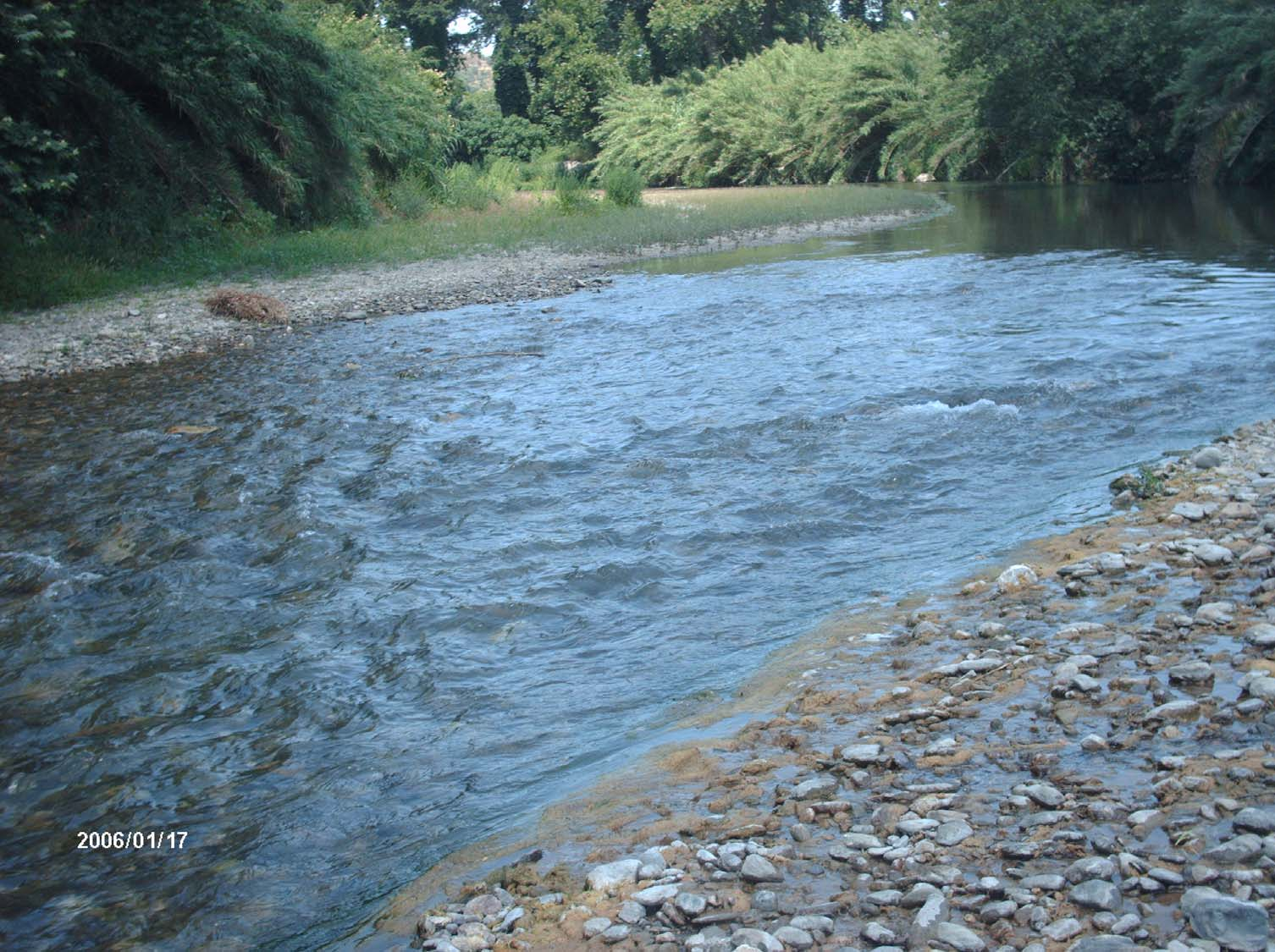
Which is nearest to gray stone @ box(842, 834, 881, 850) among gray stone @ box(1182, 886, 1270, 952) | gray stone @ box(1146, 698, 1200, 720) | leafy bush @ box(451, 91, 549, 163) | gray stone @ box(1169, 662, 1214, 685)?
gray stone @ box(1182, 886, 1270, 952)

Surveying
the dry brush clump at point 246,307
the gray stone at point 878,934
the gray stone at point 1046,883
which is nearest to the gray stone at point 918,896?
the gray stone at point 878,934

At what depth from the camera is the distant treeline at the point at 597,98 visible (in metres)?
16.8

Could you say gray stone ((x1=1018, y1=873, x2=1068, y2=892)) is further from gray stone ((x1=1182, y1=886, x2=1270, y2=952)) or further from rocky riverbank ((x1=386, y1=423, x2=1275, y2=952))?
gray stone ((x1=1182, y1=886, x2=1270, y2=952))

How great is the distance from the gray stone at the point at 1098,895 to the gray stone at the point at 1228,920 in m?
0.16

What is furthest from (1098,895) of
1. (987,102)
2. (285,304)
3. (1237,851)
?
(987,102)

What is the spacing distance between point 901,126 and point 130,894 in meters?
40.4

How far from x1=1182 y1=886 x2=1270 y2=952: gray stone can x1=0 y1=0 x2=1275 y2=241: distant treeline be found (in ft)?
46.3

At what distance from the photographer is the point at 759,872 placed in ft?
10.8

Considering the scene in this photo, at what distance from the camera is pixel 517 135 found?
50.6 meters

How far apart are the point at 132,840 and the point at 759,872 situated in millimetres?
2312

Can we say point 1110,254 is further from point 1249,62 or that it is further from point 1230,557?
point 1230,557

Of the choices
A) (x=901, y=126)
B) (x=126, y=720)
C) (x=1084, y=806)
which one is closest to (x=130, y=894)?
(x=126, y=720)

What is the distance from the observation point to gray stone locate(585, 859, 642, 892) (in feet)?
11.0

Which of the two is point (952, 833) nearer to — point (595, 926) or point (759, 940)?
point (759, 940)
